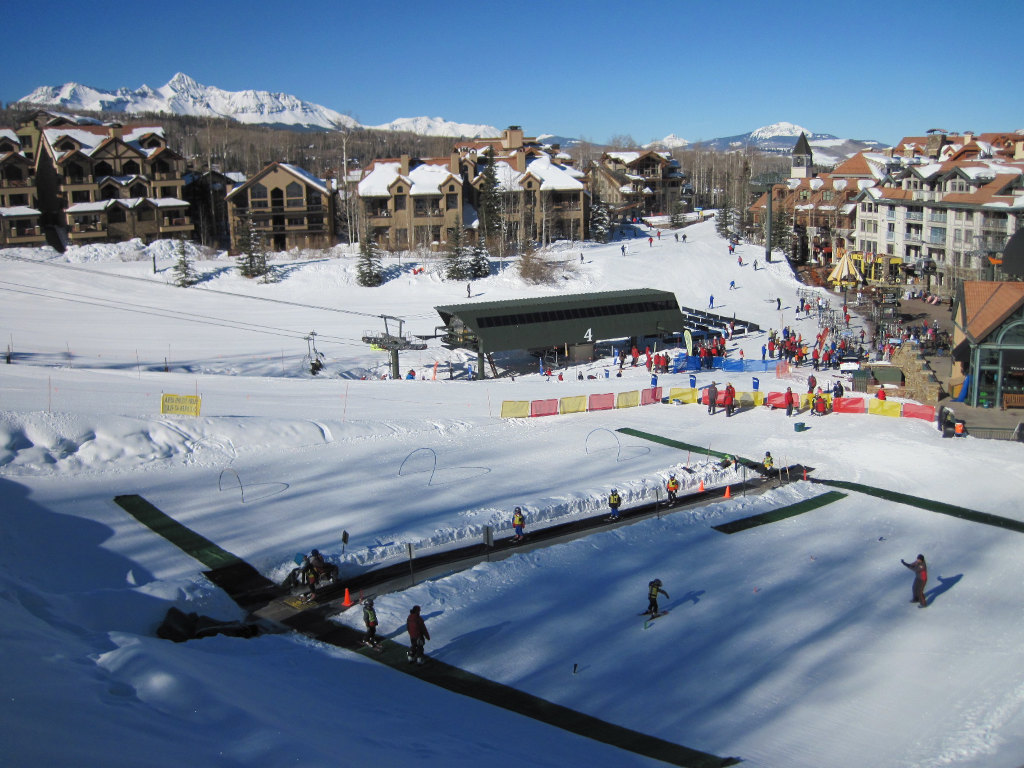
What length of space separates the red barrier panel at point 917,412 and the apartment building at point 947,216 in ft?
78.9

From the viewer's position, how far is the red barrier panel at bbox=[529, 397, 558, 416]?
2973 cm

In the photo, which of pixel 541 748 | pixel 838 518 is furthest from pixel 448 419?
pixel 541 748

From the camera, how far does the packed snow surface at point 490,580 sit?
11.0 metres

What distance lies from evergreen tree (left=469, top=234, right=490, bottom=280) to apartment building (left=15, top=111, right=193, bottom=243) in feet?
76.8

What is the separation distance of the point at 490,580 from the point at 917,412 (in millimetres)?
19592

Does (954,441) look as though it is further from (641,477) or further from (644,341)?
(644,341)

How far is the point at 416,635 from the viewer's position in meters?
13.7

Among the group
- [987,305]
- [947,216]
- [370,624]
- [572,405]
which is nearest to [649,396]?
[572,405]

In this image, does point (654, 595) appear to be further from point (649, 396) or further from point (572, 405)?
point (649, 396)

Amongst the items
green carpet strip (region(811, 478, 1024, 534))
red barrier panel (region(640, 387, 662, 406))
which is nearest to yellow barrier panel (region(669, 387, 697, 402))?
red barrier panel (region(640, 387, 662, 406))

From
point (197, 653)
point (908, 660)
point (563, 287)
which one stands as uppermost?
point (563, 287)

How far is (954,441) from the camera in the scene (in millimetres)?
26609

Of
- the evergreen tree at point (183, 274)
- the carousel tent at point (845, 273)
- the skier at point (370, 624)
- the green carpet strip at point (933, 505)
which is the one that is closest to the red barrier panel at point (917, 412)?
the green carpet strip at point (933, 505)

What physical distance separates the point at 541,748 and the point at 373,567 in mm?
7558
